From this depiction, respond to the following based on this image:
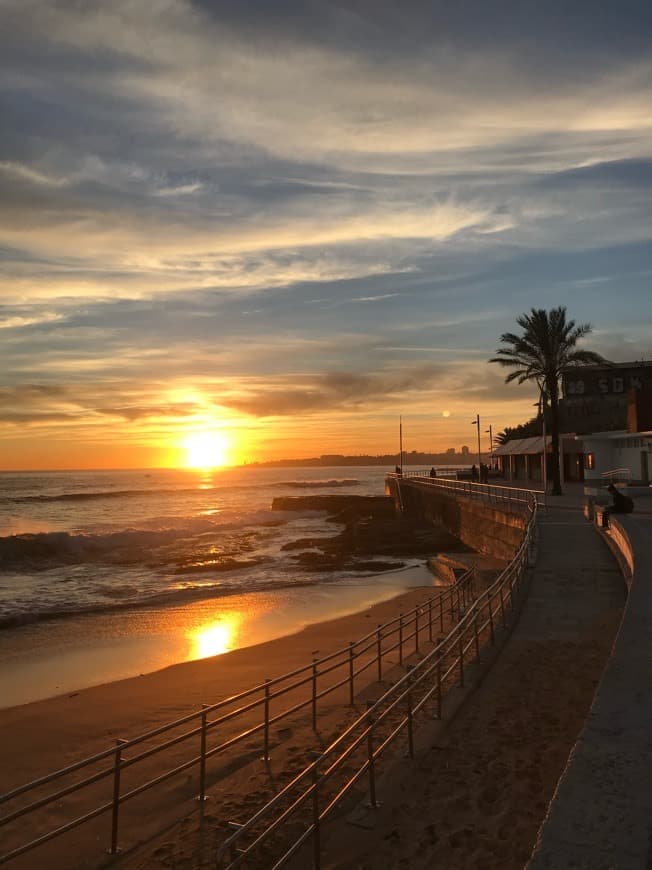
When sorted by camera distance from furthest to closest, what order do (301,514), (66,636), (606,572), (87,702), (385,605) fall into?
(301,514), (385,605), (66,636), (606,572), (87,702)

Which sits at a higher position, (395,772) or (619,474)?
(619,474)

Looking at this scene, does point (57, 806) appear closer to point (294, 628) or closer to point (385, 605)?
point (294, 628)

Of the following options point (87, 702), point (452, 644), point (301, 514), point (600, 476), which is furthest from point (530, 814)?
point (301, 514)

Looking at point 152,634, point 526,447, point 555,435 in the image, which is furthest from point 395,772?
point 526,447

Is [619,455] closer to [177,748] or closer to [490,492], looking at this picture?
[490,492]

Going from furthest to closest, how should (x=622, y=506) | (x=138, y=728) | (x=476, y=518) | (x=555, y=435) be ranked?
(x=555, y=435) → (x=476, y=518) → (x=622, y=506) → (x=138, y=728)

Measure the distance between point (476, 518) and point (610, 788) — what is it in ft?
97.1

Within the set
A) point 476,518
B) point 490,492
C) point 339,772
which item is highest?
point 490,492

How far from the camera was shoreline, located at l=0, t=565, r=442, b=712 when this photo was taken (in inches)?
565

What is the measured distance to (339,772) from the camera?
280 inches

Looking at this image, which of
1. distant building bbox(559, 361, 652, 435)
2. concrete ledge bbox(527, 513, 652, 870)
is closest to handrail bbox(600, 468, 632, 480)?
distant building bbox(559, 361, 652, 435)

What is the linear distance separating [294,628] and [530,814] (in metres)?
13.4

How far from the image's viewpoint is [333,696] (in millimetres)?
11055

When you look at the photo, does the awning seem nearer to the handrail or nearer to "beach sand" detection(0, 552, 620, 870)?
the handrail
